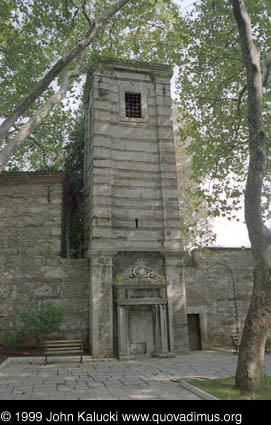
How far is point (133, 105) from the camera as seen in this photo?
14023 millimetres

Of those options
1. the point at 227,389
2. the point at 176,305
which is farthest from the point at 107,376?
the point at 176,305

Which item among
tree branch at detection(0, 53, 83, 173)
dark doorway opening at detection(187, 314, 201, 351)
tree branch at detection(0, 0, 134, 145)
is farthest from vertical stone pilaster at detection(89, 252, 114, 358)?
tree branch at detection(0, 0, 134, 145)

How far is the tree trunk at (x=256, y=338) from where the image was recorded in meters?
6.05

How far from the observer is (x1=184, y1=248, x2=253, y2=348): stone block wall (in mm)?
13422

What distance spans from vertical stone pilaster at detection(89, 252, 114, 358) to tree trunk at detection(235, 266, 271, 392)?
18.2ft

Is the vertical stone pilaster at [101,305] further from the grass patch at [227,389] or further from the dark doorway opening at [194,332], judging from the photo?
the grass patch at [227,389]

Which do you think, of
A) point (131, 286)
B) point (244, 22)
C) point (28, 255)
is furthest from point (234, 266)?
point (244, 22)

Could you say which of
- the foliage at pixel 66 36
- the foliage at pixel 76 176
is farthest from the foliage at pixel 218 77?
the foliage at pixel 76 176

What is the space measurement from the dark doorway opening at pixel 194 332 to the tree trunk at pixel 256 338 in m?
7.23

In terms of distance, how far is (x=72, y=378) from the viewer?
301 inches

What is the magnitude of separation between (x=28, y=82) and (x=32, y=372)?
409 inches

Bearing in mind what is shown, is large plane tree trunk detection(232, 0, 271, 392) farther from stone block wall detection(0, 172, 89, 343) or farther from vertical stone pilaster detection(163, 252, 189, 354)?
stone block wall detection(0, 172, 89, 343)

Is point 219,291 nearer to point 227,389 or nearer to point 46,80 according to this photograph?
point 227,389
